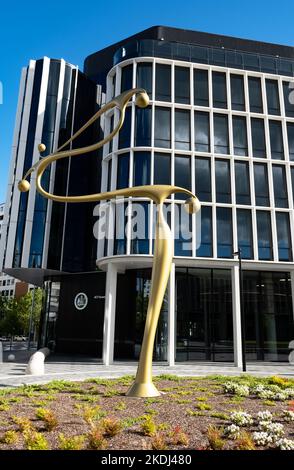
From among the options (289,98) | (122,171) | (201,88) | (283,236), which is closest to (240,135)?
(201,88)

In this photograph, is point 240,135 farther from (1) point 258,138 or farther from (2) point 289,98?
(2) point 289,98

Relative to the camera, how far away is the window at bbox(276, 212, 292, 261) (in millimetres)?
26094

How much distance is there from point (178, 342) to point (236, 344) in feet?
13.0

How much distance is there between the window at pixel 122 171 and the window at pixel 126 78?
5.69m

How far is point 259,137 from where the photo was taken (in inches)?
1121

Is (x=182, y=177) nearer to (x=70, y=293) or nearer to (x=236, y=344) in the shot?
(x=236, y=344)

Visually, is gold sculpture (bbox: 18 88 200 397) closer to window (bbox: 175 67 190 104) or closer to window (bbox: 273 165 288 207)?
window (bbox: 175 67 190 104)

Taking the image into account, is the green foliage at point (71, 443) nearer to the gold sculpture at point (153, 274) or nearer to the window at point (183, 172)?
the gold sculpture at point (153, 274)

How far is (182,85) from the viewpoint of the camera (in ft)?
93.9

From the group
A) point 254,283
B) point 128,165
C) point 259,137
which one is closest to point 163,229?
point 128,165

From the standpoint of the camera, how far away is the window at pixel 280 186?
27375 mm

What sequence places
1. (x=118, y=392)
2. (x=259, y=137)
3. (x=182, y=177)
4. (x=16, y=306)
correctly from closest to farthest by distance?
1. (x=118, y=392)
2. (x=182, y=177)
3. (x=259, y=137)
4. (x=16, y=306)

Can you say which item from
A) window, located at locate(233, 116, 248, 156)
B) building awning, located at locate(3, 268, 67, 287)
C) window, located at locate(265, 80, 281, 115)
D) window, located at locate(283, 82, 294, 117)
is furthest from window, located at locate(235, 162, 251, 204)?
building awning, located at locate(3, 268, 67, 287)

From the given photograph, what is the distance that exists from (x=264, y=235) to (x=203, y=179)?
19.2ft
